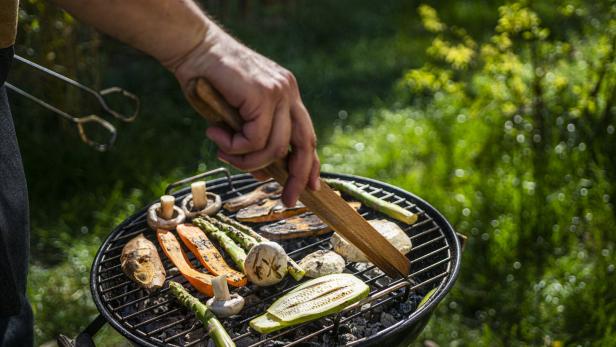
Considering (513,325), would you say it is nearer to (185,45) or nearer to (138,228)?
(138,228)

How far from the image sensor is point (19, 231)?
2.38 metres

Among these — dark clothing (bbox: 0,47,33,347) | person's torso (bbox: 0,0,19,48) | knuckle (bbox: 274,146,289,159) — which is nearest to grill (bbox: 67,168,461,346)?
dark clothing (bbox: 0,47,33,347)

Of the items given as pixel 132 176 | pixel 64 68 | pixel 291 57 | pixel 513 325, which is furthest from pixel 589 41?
pixel 64 68

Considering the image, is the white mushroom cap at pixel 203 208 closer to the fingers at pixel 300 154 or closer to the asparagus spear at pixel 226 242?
the asparagus spear at pixel 226 242

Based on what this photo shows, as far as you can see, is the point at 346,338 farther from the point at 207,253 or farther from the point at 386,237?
the point at 207,253

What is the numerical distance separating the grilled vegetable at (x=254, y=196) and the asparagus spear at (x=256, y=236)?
0.08 meters

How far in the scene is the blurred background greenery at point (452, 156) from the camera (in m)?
3.64

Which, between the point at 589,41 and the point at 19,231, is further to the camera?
the point at 589,41

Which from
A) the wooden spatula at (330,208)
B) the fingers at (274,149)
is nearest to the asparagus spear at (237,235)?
the wooden spatula at (330,208)

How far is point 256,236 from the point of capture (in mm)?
2590

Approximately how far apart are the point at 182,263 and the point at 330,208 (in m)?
0.74

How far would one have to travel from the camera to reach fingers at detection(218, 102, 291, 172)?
65.6 inches

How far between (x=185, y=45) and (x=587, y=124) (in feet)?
12.1

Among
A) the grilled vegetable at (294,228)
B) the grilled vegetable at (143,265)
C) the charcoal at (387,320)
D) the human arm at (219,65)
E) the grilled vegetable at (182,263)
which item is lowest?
the grilled vegetable at (143,265)
